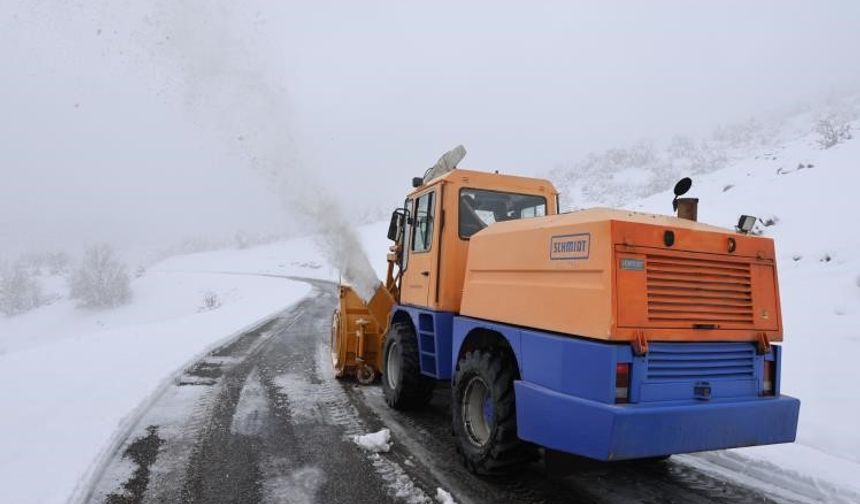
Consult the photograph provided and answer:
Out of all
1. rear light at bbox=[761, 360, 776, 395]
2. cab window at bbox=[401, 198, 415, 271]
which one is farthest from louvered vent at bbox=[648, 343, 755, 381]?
cab window at bbox=[401, 198, 415, 271]

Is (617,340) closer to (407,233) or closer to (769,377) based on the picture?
(769,377)

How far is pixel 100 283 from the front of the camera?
4253 centimetres

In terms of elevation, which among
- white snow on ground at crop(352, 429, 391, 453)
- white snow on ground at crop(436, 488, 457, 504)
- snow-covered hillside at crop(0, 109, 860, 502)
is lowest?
white snow on ground at crop(436, 488, 457, 504)

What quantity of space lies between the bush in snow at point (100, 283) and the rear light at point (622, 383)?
46.8m

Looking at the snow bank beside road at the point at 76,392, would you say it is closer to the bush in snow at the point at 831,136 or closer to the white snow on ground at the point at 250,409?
the white snow on ground at the point at 250,409

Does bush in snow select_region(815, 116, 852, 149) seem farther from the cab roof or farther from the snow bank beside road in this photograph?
the snow bank beside road

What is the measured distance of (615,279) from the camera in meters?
3.25

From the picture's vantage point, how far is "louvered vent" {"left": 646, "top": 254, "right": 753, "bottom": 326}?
3434 millimetres

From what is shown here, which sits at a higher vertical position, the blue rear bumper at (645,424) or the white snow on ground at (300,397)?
the blue rear bumper at (645,424)

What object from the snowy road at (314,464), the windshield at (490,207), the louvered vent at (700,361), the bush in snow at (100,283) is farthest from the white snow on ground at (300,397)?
the bush in snow at (100,283)

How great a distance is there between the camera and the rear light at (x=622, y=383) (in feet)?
10.6

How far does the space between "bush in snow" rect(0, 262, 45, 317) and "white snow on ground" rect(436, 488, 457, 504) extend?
2148 inches

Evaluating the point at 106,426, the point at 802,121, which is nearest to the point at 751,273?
the point at 106,426

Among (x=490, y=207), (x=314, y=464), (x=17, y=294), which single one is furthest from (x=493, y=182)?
(x=17, y=294)
